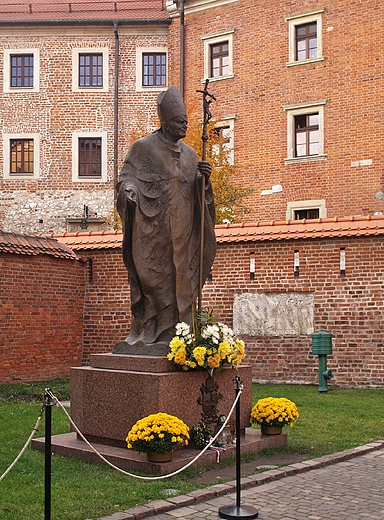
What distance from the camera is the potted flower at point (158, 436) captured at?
17.8ft

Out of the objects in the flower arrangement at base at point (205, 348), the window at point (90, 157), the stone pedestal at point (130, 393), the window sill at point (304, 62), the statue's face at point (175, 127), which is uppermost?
the window sill at point (304, 62)

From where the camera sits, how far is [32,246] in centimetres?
1301

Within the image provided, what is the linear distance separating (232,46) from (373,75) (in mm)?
5032

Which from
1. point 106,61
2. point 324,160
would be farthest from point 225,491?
point 106,61

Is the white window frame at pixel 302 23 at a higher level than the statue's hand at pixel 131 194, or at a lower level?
higher

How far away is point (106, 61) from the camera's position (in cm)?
2567

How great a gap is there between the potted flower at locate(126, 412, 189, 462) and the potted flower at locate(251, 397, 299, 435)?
137 centimetres

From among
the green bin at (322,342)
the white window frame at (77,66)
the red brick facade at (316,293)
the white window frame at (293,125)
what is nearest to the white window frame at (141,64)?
the white window frame at (77,66)

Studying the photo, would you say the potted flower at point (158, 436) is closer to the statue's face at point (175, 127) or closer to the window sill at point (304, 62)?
the statue's face at point (175, 127)

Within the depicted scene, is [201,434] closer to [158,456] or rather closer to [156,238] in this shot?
A: [158,456]

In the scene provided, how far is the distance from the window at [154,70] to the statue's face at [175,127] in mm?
19333

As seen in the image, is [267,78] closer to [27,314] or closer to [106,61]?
[106,61]

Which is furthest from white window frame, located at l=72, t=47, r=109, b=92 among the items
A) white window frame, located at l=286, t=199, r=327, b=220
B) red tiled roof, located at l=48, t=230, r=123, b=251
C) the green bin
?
the green bin

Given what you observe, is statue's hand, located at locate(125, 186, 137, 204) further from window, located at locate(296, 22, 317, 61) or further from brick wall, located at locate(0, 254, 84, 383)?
window, located at locate(296, 22, 317, 61)
